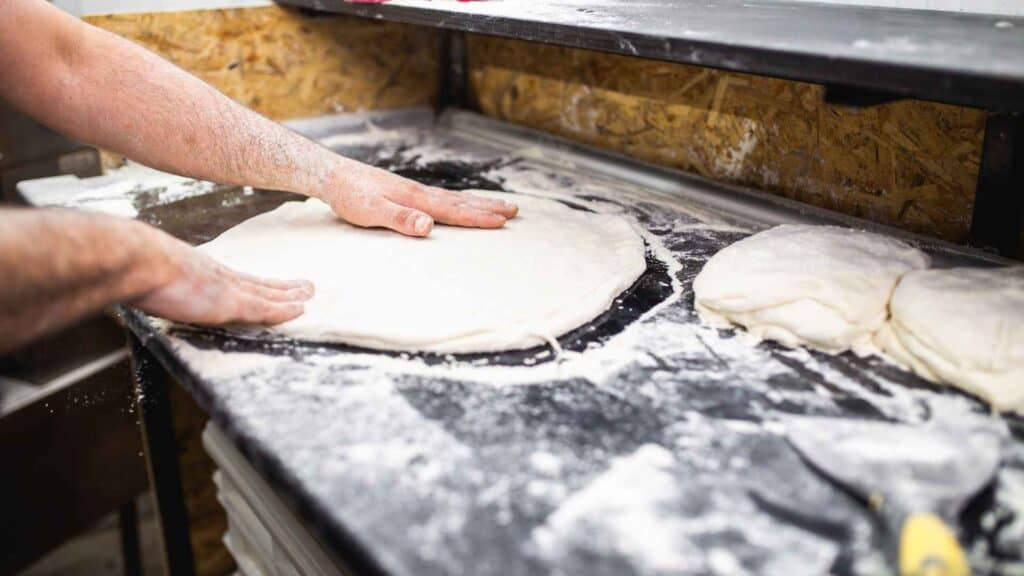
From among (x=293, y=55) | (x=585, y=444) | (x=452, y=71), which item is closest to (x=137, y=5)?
(x=293, y=55)

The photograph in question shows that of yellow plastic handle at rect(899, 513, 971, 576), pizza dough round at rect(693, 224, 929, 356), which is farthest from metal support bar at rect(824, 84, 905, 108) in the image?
yellow plastic handle at rect(899, 513, 971, 576)

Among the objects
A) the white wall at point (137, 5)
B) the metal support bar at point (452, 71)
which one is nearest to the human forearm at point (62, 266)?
the white wall at point (137, 5)

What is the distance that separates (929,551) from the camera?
635 mm

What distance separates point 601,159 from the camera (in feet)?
6.17

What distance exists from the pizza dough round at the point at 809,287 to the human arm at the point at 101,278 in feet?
2.16

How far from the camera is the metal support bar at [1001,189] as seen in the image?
117cm

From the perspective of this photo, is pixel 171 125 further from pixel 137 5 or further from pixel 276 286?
pixel 137 5

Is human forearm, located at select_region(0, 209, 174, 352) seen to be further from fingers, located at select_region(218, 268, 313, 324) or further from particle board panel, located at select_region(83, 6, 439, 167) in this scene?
particle board panel, located at select_region(83, 6, 439, 167)

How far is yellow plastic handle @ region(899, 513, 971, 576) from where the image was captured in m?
0.63

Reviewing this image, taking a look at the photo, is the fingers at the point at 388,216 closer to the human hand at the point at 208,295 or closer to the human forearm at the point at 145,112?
the human forearm at the point at 145,112

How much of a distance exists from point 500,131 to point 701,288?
3.89 feet

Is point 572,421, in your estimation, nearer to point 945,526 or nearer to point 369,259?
point 945,526

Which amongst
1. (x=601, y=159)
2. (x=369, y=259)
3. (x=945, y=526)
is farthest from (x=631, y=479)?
(x=601, y=159)

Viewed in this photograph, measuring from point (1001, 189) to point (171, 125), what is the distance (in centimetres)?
149
